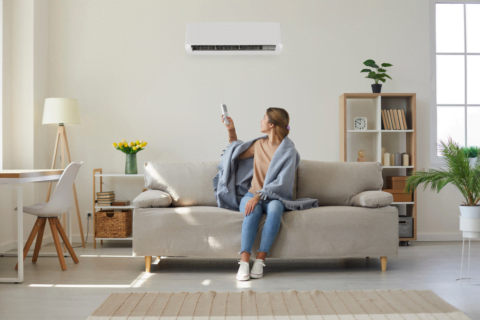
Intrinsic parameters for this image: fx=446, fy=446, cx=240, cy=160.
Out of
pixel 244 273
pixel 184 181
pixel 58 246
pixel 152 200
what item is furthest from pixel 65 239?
pixel 244 273

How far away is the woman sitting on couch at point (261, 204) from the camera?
9.70 ft

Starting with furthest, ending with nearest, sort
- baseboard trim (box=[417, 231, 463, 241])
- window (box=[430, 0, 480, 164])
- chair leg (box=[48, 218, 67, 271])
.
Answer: window (box=[430, 0, 480, 164])
baseboard trim (box=[417, 231, 463, 241])
chair leg (box=[48, 218, 67, 271])

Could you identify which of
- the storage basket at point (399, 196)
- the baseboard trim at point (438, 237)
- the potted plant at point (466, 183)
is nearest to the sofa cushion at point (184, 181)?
the potted plant at point (466, 183)

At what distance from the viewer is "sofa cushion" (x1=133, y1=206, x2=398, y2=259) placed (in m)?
3.06

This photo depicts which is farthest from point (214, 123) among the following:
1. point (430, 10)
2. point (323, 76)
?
point (430, 10)

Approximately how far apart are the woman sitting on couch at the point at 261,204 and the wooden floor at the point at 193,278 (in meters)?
0.14

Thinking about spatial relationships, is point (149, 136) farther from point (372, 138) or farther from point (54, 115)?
point (372, 138)

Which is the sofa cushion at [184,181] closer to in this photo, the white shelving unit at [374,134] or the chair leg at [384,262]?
the chair leg at [384,262]

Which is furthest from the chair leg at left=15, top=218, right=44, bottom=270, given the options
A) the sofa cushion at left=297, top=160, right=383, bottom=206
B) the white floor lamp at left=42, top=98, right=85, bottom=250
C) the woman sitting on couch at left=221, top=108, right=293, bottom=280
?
the sofa cushion at left=297, top=160, right=383, bottom=206

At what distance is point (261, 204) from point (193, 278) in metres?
0.67

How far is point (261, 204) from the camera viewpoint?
3090mm

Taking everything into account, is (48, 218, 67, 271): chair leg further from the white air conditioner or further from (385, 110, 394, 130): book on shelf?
(385, 110, 394, 130): book on shelf

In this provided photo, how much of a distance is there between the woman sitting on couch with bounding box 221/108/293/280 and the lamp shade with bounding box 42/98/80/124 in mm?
1733

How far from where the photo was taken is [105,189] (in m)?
4.55
